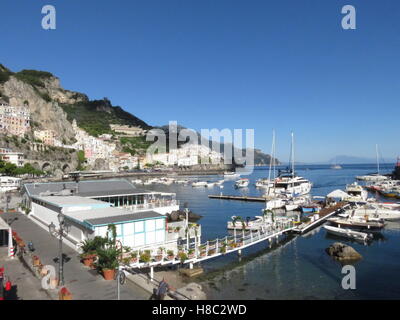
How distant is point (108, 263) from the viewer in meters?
15.9

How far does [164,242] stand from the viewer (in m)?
22.6

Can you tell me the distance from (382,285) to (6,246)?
1064 inches

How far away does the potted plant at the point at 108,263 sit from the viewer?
50.5ft

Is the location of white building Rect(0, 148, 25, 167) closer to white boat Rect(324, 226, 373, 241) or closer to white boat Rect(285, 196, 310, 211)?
white boat Rect(285, 196, 310, 211)

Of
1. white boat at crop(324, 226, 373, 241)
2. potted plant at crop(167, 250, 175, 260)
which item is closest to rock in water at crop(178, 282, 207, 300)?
potted plant at crop(167, 250, 175, 260)

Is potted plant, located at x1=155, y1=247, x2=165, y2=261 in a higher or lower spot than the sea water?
higher

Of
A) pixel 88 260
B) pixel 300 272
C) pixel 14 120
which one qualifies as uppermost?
pixel 14 120

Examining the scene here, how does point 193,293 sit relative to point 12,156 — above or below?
below

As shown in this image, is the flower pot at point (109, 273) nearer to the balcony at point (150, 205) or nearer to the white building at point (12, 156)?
the balcony at point (150, 205)

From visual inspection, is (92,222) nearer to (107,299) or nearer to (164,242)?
(164,242)

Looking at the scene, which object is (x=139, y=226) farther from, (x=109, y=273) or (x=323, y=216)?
(x=323, y=216)

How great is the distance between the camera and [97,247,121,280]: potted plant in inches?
607

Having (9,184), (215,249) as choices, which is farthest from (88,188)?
(9,184)
